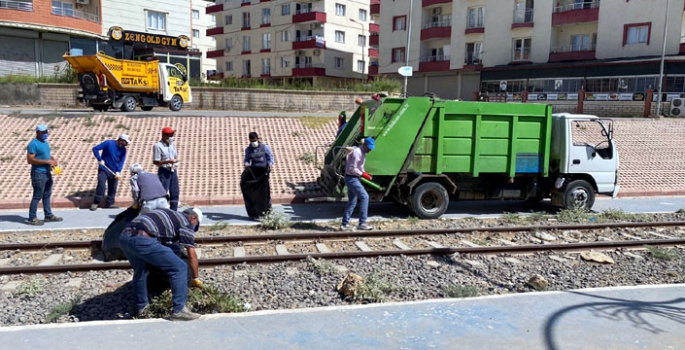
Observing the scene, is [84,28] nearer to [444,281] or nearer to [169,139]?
[169,139]

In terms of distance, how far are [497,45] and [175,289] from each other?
43.5 m

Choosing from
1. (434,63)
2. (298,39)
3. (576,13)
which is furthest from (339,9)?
(576,13)

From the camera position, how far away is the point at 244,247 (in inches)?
341

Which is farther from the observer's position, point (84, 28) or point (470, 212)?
point (84, 28)

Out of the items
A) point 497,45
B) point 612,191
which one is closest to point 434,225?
point 612,191

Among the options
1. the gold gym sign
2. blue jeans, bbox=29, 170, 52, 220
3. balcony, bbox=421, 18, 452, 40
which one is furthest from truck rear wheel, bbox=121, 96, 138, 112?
balcony, bbox=421, 18, 452, 40

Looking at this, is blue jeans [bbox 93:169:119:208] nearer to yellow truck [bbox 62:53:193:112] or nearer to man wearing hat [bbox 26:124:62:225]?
man wearing hat [bbox 26:124:62:225]

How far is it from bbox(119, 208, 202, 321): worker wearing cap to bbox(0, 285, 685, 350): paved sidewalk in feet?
1.02

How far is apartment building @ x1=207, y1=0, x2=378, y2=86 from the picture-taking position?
55625 millimetres

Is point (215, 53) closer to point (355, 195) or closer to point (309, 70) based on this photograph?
point (309, 70)

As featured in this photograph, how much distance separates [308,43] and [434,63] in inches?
552

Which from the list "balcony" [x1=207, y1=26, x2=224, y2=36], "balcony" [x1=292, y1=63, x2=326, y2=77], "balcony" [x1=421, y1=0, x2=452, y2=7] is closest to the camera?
"balcony" [x1=421, y1=0, x2=452, y2=7]

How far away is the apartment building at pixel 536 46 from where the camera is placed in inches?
1411

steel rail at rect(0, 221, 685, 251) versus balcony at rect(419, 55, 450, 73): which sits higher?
balcony at rect(419, 55, 450, 73)
